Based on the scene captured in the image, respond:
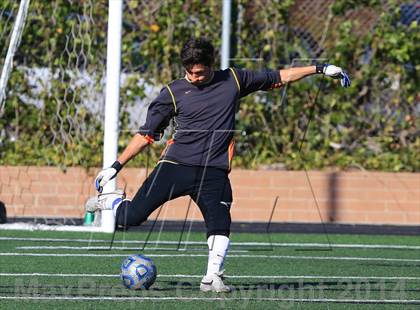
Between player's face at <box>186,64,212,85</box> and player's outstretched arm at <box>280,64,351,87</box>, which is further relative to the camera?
player's outstretched arm at <box>280,64,351,87</box>

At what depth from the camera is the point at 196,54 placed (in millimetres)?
7973

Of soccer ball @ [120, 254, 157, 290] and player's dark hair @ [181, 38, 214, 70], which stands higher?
player's dark hair @ [181, 38, 214, 70]

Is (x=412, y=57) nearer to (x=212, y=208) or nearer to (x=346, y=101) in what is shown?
(x=346, y=101)

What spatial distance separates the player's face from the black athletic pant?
0.61 m

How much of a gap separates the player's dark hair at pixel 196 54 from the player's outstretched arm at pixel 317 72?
760 millimetres

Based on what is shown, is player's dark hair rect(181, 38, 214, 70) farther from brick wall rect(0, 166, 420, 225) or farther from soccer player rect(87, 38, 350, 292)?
brick wall rect(0, 166, 420, 225)

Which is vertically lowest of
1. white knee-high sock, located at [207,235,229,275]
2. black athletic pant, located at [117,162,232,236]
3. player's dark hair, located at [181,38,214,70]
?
white knee-high sock, located at [207,235,229,275]

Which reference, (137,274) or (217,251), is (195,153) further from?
(137,274)

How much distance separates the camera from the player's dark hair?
7.98 m

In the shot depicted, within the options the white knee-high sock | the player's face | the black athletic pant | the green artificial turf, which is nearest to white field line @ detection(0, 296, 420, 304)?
the green artificial turf

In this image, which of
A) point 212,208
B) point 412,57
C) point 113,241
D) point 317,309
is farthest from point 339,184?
point 317,309

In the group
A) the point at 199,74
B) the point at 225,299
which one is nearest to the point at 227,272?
the point at 225,299

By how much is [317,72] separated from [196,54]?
106 centimetres

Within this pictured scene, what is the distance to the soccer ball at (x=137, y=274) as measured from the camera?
26.3ft
